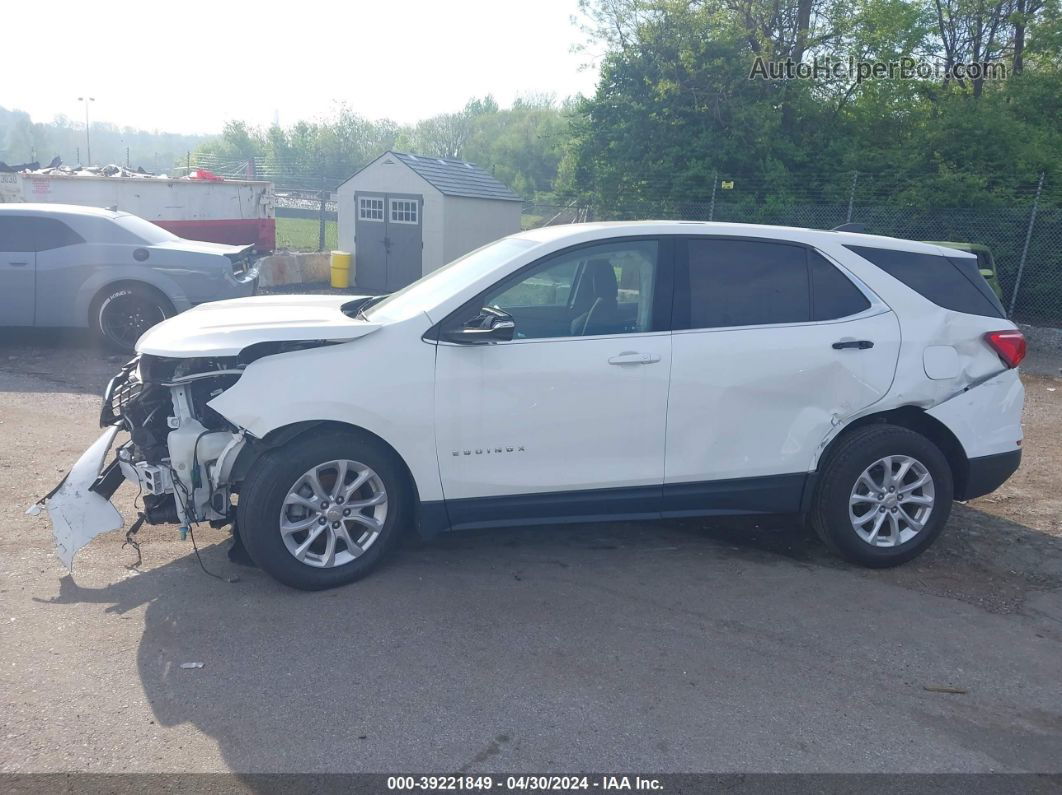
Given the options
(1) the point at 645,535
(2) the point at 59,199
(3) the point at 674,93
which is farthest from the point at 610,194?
(1) the point at 645,535

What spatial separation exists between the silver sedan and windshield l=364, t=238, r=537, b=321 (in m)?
5.36

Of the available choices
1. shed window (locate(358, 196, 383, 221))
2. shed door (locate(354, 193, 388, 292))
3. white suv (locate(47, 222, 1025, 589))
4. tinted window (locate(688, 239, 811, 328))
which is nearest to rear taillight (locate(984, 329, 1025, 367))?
white suv (locate(47, 222, 1025, 589))

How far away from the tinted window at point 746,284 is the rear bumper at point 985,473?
1365 mm

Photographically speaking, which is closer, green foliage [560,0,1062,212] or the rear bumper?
the rear bumper

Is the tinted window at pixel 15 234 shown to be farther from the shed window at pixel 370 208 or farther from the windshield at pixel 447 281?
the shed window at pixel 370 208

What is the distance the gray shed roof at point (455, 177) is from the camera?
18.8 m

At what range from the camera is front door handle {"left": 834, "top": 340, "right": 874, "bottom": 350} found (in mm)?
4969

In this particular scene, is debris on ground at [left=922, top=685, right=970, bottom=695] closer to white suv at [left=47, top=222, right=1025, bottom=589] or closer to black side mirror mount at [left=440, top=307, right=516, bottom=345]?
white suv at [left=47, top=222, right=1025, bottom=589]

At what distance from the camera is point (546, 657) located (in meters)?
4.03

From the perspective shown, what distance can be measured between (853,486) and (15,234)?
9.14m

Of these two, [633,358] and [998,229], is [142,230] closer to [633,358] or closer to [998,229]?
[633,358]

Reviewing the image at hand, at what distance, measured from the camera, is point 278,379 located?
4.41 meters

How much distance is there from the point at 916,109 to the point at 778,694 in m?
18.9

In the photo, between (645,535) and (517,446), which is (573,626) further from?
(645,535)
